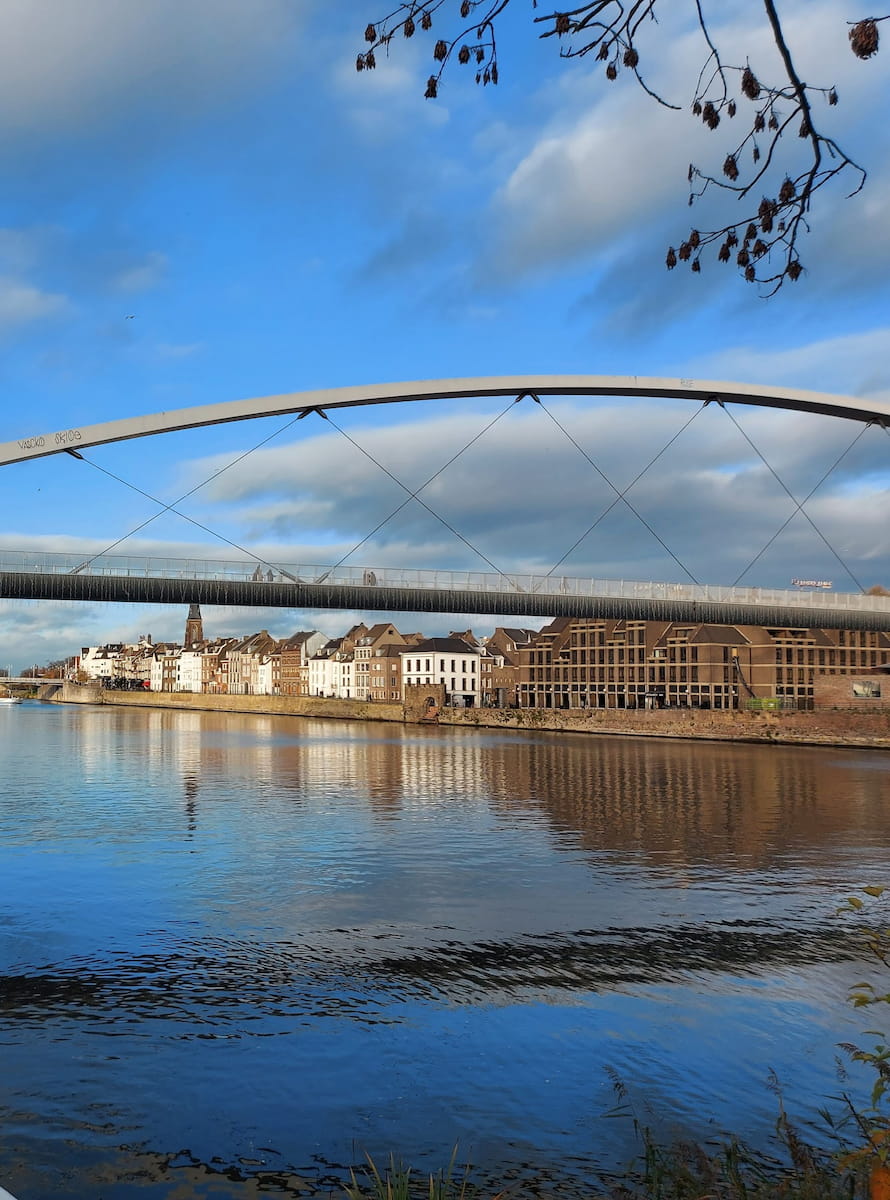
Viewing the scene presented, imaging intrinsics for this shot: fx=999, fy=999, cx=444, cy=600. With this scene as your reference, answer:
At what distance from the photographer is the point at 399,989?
34.5 ft

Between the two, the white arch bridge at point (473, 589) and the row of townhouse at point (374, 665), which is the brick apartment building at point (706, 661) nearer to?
the row of townhouse at point (374, 665)

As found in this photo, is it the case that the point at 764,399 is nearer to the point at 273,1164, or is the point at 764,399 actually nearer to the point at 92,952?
the point at 92,952

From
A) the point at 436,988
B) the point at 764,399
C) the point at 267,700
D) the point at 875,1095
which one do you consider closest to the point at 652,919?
the point at 436,988

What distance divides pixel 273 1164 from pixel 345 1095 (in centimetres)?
122

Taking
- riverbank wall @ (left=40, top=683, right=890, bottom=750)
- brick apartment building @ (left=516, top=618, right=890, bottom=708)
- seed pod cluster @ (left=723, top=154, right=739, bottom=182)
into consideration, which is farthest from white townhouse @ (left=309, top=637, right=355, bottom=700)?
seed pod cluster @ (left=723, top=154, right=739, bottom=182)

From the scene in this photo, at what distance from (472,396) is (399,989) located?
22218 mm

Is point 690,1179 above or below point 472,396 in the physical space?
below

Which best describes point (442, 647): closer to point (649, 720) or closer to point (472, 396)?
point (649, 720)

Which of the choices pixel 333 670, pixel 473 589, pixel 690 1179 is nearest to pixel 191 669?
pixel 333 670

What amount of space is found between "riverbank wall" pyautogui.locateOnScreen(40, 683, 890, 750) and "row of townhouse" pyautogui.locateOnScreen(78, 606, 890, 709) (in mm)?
4221

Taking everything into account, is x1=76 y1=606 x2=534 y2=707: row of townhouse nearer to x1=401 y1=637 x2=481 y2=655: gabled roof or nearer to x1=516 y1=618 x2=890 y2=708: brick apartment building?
x1=401 y1=637 x2=481 y2=655: gabled roof

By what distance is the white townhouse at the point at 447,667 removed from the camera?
12062 cm

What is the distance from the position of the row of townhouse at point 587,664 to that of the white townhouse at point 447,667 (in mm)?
122

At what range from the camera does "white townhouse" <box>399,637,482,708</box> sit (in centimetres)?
12062
